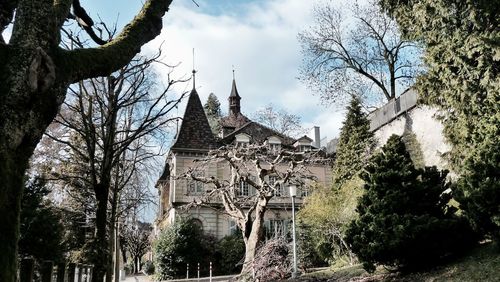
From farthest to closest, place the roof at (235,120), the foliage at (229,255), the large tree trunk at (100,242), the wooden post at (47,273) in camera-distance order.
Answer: the roof at (235,120), the foliage at (229,255), the large tree trunk at (100,242), the wooden post at (47,273)

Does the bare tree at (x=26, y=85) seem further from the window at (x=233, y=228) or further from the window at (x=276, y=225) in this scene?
the window at (x=276, y=225)

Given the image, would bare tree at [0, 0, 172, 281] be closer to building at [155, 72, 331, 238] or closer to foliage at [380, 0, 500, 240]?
foliage at [380, 0, 500, 240]

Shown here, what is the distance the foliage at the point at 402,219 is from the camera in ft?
31.5

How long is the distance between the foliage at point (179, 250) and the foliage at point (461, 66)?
1816 cm

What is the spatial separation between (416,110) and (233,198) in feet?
32.1

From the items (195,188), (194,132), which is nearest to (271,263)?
(195,188)

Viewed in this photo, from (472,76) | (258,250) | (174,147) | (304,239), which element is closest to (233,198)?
(258,250)

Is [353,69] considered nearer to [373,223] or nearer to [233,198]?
[233,198]

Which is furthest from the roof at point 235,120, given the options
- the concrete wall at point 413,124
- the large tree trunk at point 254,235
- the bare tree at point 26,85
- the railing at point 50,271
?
the bare tree at point 26,85

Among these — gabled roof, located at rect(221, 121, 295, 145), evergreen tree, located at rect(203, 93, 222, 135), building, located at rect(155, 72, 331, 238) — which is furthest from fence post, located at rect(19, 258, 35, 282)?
evergreen tree, located at rect(203, 93, 222, 135)

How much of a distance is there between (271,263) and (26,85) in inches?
529

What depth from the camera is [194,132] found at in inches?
1332

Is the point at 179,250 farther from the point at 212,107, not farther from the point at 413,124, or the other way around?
the point at 212,107

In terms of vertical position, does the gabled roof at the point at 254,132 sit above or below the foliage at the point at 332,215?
above
